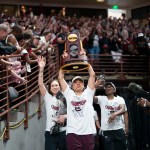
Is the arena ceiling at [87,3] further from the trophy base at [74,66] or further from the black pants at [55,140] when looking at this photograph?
the trophy base at [74,66]

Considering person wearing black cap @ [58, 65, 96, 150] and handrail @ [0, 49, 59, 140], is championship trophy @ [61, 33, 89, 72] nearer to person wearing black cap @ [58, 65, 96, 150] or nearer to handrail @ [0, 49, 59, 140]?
person wearing black cap @ [58, 65, 96, 150]

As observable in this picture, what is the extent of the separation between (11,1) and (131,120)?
9.57 meters

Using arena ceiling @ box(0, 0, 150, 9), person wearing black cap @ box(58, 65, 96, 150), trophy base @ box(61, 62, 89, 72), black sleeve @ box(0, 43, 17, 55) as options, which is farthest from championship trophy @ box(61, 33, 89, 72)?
arena ceiling @ box(0, 0, 150, 9)

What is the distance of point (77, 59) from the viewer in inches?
221

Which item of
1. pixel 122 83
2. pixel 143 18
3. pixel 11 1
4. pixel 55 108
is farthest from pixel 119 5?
pixel 55 108

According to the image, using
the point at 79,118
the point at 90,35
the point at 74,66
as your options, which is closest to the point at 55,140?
the point at 79,118

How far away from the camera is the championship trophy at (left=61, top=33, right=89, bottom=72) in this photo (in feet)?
18.3

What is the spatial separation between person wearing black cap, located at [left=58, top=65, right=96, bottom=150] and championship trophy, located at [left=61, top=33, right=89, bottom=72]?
8.7 inches

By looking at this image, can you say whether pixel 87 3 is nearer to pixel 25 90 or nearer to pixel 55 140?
pixel 25 90

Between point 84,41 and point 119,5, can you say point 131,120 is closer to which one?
point 84,41

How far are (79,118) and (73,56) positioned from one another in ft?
3.05

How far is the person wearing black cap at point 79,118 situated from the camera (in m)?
5.44

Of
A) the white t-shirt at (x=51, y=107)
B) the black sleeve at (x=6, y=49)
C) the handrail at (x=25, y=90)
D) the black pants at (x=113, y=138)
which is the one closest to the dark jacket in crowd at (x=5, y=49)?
the black sleeve at (x=6, y=49)

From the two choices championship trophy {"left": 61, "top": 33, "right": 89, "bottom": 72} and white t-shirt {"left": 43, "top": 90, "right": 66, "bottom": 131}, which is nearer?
championship trophy {"left": 61, "top": 33, "right": 89, "bottom": 72}
